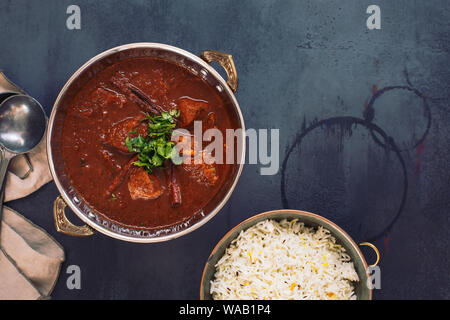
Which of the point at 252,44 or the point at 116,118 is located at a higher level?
the point at 252,44

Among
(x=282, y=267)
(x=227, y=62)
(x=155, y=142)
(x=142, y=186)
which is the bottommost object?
(x=282, y=267)

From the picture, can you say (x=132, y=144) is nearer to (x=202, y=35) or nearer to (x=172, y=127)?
(x=172, y=127)

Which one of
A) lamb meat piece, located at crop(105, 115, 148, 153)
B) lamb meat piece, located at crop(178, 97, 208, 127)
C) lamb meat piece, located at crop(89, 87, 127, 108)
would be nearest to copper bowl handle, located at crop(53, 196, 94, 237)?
lamb meat piece, located at crop(105, 115, 148, 153)

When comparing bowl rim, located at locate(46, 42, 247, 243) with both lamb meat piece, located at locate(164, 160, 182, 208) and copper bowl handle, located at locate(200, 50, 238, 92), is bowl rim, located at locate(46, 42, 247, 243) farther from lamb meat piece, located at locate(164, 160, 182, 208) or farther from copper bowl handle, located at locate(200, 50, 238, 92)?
lamb meat piece, located at locate(164, 160, 182, 208)

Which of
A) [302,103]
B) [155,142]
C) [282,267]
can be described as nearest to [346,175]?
[302,103]

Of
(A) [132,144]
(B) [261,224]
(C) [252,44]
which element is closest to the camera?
(A) [132,144]

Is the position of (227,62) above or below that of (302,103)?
above

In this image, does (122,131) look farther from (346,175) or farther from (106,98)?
(346,175)
